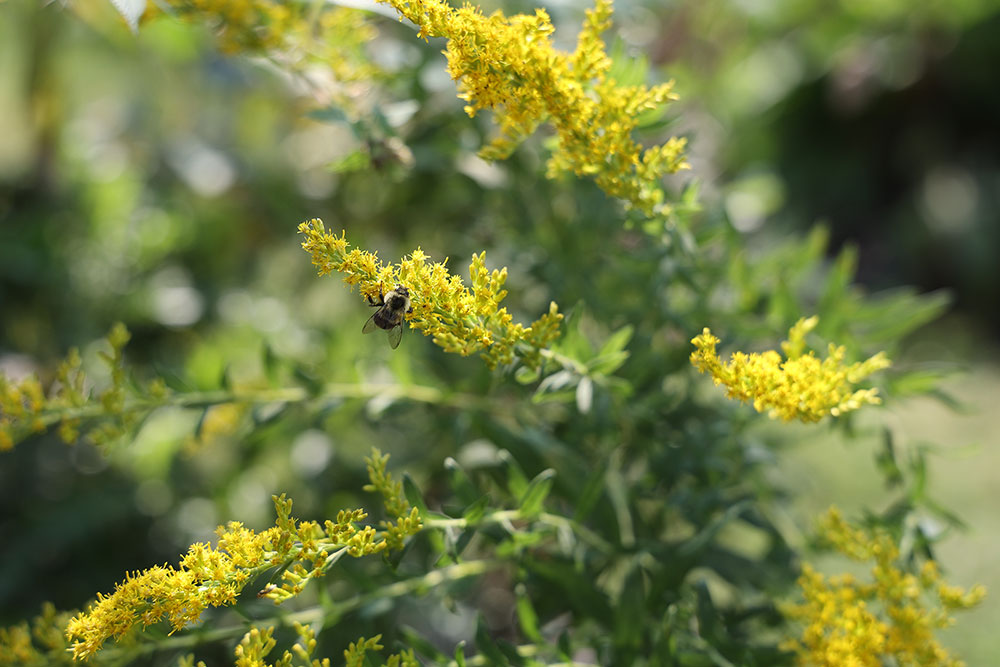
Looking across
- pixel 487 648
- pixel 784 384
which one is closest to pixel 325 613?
pixel 487 648

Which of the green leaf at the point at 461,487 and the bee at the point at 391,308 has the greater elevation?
the bee at the point at 391,308

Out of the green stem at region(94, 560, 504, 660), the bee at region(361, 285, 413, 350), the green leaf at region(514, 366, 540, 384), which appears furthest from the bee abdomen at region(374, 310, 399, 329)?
the green stem at region(94, 560, 504, 660)

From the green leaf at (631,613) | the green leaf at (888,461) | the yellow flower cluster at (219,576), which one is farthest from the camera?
the green leaf at (888,461)

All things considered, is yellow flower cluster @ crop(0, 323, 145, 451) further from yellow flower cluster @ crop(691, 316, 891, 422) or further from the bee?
yellow flower cluster @ crop(691, 316, 891, 422)

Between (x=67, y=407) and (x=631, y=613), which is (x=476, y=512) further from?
(x=67, y=407)

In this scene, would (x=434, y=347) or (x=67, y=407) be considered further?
(x=434, y=347)

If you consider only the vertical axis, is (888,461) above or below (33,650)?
above

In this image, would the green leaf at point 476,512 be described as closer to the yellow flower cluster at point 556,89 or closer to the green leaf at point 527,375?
the green leaf at point 527,375

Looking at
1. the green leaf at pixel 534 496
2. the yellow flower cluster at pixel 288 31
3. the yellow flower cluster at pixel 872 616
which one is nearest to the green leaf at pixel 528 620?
the green leaf at pixel 534 496
